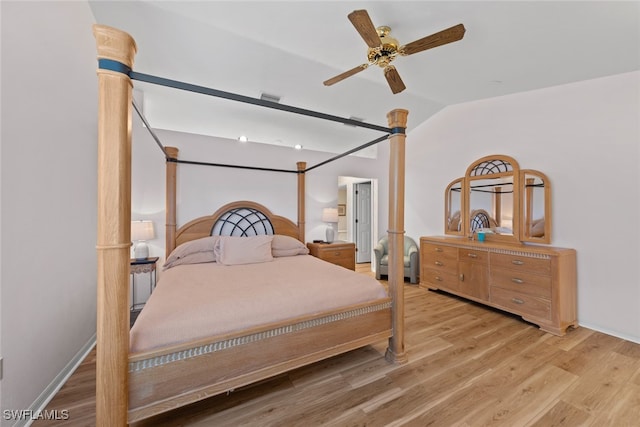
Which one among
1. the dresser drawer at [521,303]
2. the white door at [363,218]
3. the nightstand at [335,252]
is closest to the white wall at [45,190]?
the nightstand at [335,252]

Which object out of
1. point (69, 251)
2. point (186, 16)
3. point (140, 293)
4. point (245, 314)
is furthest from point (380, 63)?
point (140, 293)

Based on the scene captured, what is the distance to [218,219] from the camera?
3553 millimetres

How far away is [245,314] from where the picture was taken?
153 centimetres

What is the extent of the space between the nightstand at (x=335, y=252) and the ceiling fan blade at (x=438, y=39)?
2660 millimetres

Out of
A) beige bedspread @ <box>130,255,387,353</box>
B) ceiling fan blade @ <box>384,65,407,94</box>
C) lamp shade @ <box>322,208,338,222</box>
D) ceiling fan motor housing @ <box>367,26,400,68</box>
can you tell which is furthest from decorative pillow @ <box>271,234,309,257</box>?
ceiling fan motor housing @ <box>367,26,400,68</box>

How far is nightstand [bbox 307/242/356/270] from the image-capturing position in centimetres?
375

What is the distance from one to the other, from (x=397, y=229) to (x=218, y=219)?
2651 mm

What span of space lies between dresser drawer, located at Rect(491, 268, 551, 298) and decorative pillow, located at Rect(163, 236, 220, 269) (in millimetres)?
3589

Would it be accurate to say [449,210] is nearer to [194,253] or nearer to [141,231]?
[194,253]

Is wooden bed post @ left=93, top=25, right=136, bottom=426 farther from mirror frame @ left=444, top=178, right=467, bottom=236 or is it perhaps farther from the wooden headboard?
mirror frame @ left=444, top=178, right=467, bottom=236

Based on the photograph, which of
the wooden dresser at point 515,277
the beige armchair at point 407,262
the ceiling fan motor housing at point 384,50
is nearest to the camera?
the ceiling fan motor housing at point 384,50

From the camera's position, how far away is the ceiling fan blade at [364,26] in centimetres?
158

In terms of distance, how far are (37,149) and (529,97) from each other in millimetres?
4853

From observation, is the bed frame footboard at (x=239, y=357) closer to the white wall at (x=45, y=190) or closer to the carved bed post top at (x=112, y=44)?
the white wall at (x=45, y=190)
